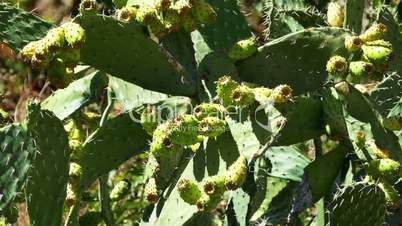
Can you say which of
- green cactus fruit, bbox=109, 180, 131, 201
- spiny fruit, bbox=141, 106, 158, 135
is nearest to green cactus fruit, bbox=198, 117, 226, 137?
spiny fruit, bbox=141, 106, 158, 135

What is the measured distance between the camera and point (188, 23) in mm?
2348

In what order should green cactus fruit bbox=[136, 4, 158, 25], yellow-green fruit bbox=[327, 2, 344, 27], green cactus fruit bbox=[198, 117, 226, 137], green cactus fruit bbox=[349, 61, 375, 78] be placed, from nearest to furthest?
green cactus fruit bbox=[198, 117, 226, 137]
green cactus fruit bbox=[136, 4, 158, 25]
green cactus fruit bbox=[349, 61, 375, 78]
yellow-green fruit bbox=[327, 2, 344, 27]

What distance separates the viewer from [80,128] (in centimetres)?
289

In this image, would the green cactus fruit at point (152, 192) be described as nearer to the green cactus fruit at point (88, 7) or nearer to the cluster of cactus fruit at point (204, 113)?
the cluster of cactus fruit at point (204, 113)

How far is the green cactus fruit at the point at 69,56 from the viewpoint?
2.04 metres

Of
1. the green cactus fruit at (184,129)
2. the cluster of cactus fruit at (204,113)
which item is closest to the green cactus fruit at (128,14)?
the cluster of cactus fruit at (204,113)

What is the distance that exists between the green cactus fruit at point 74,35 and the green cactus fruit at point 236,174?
52 cm

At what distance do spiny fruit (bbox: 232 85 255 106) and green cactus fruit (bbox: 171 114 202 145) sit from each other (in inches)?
4.9

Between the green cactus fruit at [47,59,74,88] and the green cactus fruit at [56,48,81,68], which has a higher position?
the green cactus fruit at [56,48,81,68]

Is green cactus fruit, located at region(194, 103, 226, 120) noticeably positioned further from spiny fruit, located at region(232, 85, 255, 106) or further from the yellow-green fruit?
the yellow-green fruit

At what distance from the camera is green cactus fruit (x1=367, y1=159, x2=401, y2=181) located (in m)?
2.33

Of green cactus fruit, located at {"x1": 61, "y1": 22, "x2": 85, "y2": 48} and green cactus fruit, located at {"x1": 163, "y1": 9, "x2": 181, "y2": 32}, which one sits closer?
green cactus fruit, located at {"x1": 61, "y1": 22, "x2": 85, "y2": 48}

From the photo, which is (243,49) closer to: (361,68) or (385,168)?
(361,68)

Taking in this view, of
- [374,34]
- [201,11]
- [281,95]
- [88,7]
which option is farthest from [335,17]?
[88,7]
